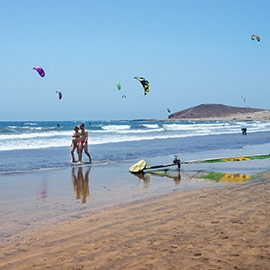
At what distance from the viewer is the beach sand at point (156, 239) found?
3549 millimetres

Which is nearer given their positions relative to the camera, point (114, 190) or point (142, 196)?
point (142, 196)

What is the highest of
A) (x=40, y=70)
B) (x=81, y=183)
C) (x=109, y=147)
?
(x=40, y=70)

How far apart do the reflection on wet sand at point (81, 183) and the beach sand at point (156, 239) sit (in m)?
1.17

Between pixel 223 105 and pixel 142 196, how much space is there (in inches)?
5120

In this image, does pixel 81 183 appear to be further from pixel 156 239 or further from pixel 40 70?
pixel 40 70

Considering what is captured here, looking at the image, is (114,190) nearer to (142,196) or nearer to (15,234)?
(142,196)

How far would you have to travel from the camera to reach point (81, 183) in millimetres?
8398

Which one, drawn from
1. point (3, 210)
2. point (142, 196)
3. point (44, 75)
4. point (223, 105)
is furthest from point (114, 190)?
point (223, 105)

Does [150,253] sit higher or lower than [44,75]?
lower

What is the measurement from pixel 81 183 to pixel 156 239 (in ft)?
14.5

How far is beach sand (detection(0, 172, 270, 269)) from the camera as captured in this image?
3.55 m

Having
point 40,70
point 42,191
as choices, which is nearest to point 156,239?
point 42,191

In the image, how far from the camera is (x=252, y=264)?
3.41m


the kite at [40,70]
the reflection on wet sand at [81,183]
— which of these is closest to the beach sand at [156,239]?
the reflection on wet sand at [81,183]
